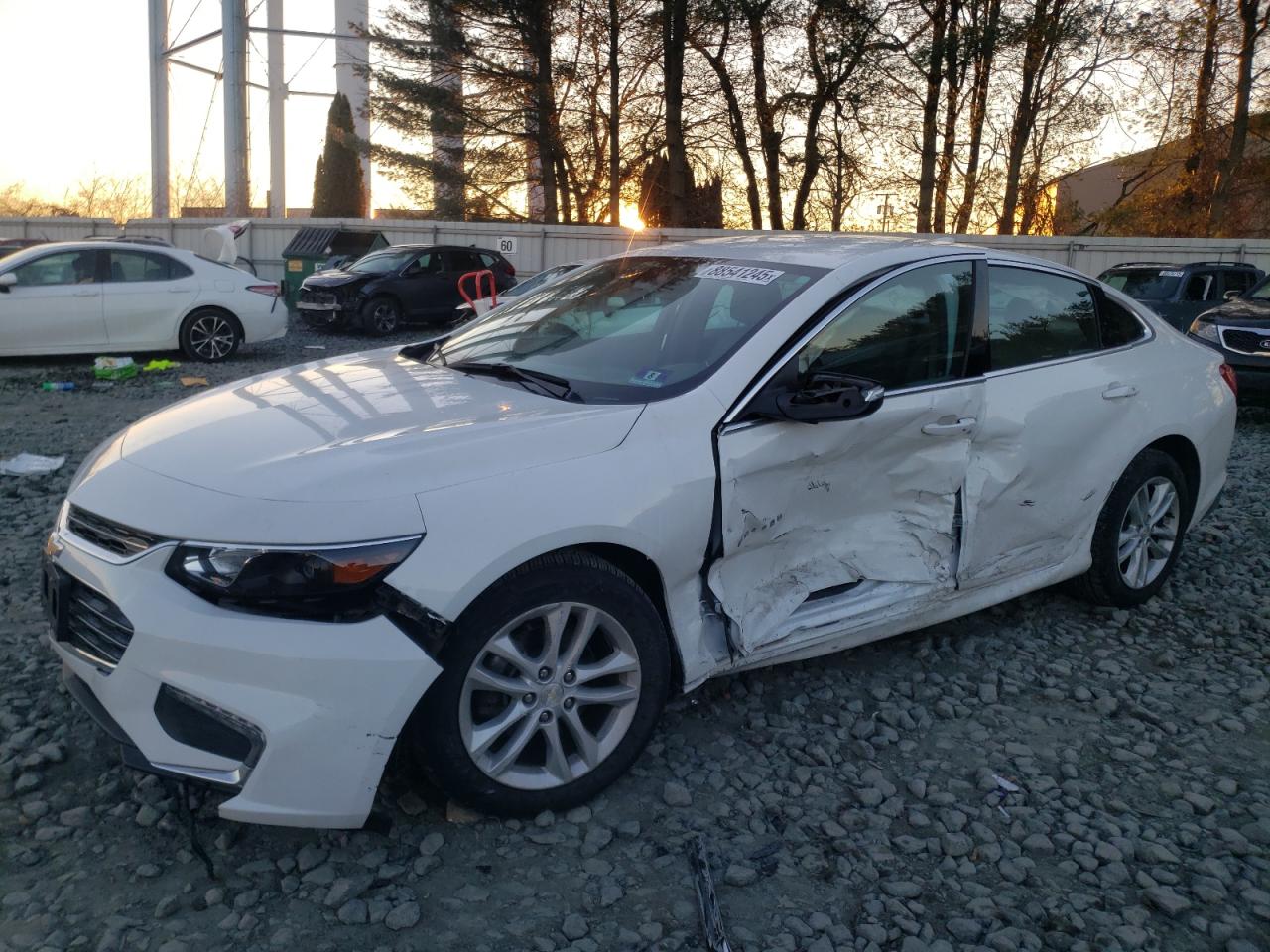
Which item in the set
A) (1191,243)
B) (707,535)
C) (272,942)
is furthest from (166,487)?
(1191,243)

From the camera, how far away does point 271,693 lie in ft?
8.38

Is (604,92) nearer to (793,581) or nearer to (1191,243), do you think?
(1191,243)

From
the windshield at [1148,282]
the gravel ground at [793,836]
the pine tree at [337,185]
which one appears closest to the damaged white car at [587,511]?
the gravel ground at [793,836]

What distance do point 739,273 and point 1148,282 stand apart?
503 inches

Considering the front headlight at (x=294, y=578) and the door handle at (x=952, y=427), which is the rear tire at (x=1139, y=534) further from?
the front headlight at (x=294, y=578)

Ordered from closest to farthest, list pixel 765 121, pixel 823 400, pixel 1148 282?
pixel 823 400, pixel 1148 282, pixel 765 121

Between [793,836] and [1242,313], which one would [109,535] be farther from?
[1242,313]

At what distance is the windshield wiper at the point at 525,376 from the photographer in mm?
3447

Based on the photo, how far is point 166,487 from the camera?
2.85 m

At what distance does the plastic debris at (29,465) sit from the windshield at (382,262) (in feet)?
39.9

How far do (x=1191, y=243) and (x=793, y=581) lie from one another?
22.9m

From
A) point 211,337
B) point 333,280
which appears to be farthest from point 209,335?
point 333,280

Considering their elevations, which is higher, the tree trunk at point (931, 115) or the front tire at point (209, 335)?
the tree trunk at point (931, 115)

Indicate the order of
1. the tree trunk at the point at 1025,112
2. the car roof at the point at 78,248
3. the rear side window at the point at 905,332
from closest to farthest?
the rear side window at the point at 905,332 < the car roof at the point at 78,248 < the tree trunk at the point at 1025,112
